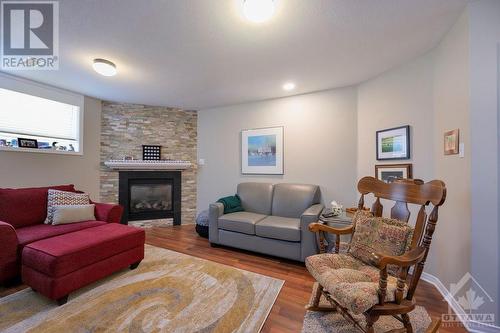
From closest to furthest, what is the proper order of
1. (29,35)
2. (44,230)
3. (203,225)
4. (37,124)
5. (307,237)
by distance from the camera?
(29,35) < (44,230) < (307,237) < (37,124) < (203,225)

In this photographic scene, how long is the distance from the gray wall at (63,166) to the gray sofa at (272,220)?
2344mm

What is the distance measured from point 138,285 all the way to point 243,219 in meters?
1.40

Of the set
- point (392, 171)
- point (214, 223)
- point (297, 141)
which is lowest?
point (214, 223)

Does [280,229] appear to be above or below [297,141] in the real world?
below

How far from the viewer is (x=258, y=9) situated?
149cm

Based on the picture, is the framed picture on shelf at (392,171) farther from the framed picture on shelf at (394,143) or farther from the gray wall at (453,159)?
the gray wall at (453,159)

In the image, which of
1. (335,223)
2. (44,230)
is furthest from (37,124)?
(335,223)

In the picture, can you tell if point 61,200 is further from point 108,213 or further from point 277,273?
point 277,273

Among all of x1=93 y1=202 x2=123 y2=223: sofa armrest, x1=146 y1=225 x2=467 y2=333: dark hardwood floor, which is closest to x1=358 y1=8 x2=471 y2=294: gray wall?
x1=146 y1=225 x2=467 y2=333: dark hardwood floor

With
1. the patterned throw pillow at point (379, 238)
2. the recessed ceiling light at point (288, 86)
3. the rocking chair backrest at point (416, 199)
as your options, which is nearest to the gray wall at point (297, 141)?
the recessed ceiling light at point (288, 86)

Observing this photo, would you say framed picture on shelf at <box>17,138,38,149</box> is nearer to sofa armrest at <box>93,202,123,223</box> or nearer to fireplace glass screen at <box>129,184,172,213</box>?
sofa armrest at <box>93,202,123,223</box>

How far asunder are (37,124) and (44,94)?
455 mm

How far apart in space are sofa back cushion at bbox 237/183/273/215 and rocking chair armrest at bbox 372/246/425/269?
2186mm

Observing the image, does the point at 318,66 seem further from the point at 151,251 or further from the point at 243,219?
the point at 151,251
